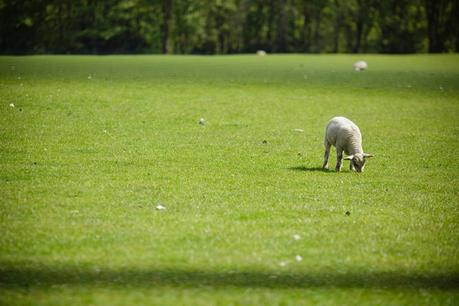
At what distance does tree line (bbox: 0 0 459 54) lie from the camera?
85.6 metres

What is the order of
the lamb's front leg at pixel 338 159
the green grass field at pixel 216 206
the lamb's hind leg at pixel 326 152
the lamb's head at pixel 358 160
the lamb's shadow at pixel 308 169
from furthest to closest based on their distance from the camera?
the lamb's hind leg at pixel 326 152 → the lamb's front leg at pixel 338 159 → the lamb's shadow at pixel 308 169 → the lamb's head at pixel 358 160 → the green grass field at pixel 216 206

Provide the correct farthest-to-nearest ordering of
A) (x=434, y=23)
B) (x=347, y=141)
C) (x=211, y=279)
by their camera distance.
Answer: (x=434, y=23), (x=347, y=141), (x=211, y=279)

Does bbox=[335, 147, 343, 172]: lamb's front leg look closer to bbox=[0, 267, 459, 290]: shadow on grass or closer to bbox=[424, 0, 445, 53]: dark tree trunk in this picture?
bbox=[0, 267, 459, 290]: shadow on grass

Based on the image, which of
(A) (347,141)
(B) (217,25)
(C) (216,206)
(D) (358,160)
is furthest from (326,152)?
(B) (217,25)

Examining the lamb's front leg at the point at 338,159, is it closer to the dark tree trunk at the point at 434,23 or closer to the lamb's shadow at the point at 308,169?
the lamb's shadow at the point at 308,169

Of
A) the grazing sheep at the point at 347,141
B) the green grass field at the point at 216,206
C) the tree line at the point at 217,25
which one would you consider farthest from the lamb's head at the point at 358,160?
the tree line at the point at 217,25

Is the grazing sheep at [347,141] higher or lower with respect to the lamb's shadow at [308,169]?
higher

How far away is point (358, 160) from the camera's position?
650 inches

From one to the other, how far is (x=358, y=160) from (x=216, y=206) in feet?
18.0

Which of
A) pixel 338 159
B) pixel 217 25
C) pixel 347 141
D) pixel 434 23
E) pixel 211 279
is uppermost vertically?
pixel 211 279

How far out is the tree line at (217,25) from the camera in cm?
8556

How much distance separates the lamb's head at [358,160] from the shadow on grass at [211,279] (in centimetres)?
751

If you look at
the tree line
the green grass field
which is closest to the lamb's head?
the green grass field

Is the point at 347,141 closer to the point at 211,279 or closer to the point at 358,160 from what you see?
the point at 358,160
